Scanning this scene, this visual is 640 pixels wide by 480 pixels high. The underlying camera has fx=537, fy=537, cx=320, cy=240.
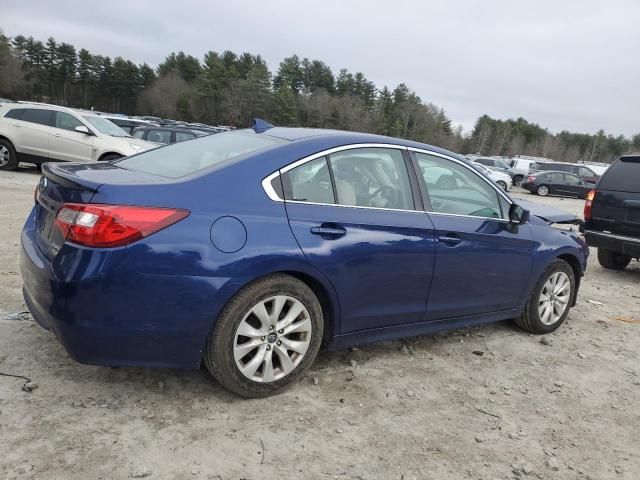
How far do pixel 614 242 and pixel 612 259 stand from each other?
1156mm

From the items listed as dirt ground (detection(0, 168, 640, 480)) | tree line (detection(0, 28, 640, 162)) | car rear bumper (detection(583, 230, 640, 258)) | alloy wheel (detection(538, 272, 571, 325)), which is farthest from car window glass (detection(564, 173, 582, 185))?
tree line (detection(0, 28, 640, 162))

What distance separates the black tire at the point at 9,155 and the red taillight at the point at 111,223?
450 inches

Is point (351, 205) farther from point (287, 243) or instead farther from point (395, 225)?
point (287, 243)

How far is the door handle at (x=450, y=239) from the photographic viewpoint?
3.71m

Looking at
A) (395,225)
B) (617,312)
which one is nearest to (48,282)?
(395,225)

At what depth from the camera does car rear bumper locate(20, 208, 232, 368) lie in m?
2.60

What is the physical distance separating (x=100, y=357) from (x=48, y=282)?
0.46 metres

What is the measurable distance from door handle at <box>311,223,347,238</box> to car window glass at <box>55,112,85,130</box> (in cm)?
1091

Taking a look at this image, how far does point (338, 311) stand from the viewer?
3.30 meters

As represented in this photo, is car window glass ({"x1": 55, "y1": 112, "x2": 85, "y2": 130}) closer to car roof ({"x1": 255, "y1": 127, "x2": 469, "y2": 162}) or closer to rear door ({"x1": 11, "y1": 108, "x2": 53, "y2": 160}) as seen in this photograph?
rear door ({"x1": 11, "y1": 108, "x2": 53, "y2": 160})

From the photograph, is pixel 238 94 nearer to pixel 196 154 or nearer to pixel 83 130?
pixel 83 130

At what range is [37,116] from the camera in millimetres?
12281

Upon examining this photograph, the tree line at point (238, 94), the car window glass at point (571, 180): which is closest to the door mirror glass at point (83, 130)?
the car window glass at point (571, 180)

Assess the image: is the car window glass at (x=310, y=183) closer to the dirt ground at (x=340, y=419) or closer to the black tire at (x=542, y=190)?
the dirt ground at (x=340, y=419)
